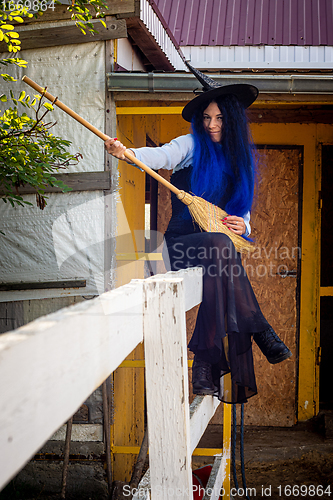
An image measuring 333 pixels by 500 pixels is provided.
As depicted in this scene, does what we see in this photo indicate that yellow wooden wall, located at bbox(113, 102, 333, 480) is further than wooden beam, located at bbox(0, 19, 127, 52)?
Yes

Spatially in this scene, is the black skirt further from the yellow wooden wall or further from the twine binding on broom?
the yellow wooden wall

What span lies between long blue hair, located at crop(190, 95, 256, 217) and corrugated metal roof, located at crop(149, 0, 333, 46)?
3173 mm

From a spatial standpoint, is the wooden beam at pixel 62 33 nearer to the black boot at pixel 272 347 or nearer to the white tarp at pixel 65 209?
the white tarp at pixel 65 209

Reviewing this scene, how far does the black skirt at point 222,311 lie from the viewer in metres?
2.40

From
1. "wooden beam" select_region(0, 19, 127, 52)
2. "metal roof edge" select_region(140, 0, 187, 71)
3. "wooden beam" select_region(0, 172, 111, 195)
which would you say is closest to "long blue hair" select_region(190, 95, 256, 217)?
"wooden beam" select_region(0, 172, 111, 195)

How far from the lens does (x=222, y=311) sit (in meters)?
2.39

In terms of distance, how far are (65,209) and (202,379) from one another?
2086mm

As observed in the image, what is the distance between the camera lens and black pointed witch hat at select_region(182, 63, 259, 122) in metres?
2.92

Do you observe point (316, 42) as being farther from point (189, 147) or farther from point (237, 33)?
point (189, 147)

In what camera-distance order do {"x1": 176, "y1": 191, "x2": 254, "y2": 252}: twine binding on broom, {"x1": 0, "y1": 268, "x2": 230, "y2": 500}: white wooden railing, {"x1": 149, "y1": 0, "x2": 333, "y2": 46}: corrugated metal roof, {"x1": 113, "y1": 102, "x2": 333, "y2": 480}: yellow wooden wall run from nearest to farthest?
{"x1": 0, "y1": 268, "x2": 230, "y2": 500}: white wooden railing → {"x1": 176, "y1": 191, "x2": 254, "y2": 252}: twine binding on broom → {"x1": 113, "y1": 102, "x2": 333, "y2": 480}: yellow wooden wall → {"x1": 149, "y1": 0, "x2": 333, "y2": 46}: corrugated metal roof

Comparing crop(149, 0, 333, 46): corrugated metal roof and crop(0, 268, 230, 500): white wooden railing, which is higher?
crop(149, 0, 333, 46): corrugated metal roof

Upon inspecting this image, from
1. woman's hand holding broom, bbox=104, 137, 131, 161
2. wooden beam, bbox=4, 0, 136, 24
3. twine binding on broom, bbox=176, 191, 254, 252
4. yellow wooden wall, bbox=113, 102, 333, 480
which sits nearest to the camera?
woman's hand holding broom, bbox=104, 137, 131, 161

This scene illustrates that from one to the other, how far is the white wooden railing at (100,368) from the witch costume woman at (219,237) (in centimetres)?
40

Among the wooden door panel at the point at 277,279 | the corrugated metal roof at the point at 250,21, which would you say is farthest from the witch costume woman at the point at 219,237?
the corrugated metal roof at the point at 250,21
